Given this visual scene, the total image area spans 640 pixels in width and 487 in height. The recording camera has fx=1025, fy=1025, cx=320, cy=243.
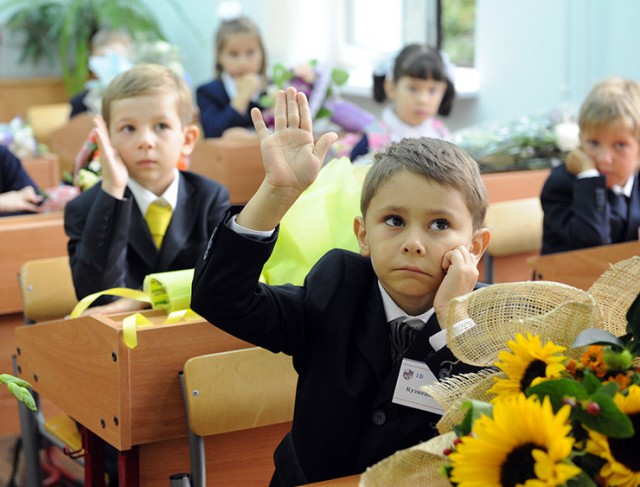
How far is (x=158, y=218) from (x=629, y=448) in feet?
6.45

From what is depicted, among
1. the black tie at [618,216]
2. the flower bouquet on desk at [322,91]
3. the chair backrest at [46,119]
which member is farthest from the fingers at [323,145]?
the chair backrest at [46,119]

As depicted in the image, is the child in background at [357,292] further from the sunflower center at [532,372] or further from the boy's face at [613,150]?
the boy's face at [613,150]

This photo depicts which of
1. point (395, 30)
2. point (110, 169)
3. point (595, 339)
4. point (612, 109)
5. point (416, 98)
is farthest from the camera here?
point (395, 30)

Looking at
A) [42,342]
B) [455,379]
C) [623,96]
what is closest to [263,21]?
[623,96]

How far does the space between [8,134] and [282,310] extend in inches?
139

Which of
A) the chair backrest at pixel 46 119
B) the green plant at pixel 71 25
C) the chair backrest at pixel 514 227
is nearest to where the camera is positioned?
the chair backrest at pixel 514 227

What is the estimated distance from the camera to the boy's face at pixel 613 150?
315cm

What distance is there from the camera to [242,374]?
1961 mm

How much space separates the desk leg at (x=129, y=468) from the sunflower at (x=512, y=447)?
130 cm

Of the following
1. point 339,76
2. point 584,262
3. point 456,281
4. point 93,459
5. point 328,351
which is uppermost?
point 339,76

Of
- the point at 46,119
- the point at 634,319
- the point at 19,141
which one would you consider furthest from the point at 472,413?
the point at 46,119

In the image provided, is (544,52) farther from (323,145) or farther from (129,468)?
(323,145)

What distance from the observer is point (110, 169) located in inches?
98.7

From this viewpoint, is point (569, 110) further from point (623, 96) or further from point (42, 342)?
point (42, 342)
